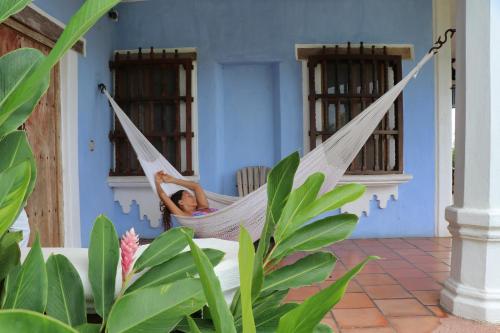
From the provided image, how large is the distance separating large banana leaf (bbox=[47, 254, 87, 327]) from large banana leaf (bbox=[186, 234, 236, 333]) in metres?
0.19

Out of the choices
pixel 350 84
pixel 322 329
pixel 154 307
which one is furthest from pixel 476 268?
pixel 350 84

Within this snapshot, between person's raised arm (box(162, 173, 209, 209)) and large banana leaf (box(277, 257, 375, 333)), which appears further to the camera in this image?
person's raised arm (box(162, 173, 209, 209))

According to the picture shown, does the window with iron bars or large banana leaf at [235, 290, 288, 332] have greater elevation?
the window with iron bars

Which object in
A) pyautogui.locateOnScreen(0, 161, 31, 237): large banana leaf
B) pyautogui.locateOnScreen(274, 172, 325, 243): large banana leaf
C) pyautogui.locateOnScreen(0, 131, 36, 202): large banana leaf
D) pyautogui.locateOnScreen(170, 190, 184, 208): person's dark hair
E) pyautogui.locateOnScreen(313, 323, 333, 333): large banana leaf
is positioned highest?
pyautogui.locateOnScreen(0, 131, 36, 202): large banana leaf

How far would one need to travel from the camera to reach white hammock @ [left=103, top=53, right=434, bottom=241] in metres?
2.62

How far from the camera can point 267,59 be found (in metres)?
3.62

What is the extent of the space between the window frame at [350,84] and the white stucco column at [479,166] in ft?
5.25

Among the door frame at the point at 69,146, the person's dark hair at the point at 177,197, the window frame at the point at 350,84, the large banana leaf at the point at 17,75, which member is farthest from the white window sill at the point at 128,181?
the large banana leaf at the point at 17,75

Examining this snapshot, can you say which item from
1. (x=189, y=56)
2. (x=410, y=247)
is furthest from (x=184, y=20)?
(x=410, y=247)

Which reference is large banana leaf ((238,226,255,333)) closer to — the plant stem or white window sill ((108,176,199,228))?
the plant stem

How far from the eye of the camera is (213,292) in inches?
9.6

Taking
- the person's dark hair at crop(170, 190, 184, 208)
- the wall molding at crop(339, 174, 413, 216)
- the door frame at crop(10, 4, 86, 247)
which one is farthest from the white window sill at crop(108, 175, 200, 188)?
the wall molding at crop(339, 174, 413, 216)

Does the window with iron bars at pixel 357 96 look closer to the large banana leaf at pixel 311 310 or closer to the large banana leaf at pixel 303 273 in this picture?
the large banana leaf at pixel 303 273

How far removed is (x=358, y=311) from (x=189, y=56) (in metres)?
2.52
